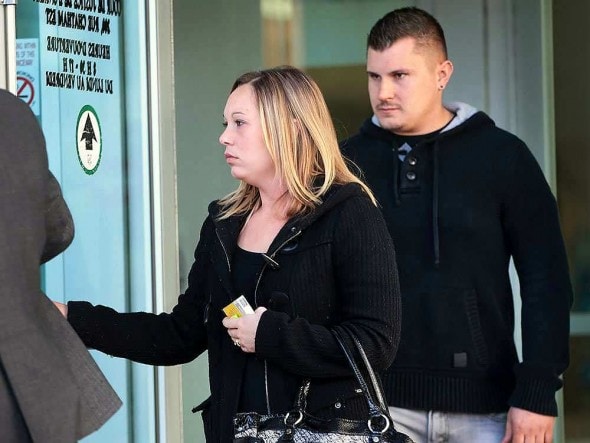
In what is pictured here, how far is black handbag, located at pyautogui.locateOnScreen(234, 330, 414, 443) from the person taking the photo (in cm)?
270

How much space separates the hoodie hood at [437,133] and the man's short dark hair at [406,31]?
0.21 m

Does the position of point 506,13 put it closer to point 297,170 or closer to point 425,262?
point 425,262

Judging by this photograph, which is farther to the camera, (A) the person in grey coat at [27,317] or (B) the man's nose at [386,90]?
(B) the man's nose at [386,90]

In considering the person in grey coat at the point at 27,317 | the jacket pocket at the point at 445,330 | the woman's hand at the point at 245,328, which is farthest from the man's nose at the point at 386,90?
the person in grey coat at the point at 27,317

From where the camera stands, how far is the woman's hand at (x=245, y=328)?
9.12ft

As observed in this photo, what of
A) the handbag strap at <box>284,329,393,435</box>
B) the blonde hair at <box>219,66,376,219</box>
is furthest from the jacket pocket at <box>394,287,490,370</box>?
the handbag strap at <box>284,329,393,435</box>

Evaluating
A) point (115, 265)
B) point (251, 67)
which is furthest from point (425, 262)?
point (251, 67)

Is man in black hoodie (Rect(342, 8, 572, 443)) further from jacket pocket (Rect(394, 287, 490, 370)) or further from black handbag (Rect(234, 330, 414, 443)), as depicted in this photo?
black handbag (Rect(234, 330, 414, 443))

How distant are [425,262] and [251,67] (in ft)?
7.62

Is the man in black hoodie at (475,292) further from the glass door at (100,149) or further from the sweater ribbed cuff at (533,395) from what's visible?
the glass door at (100,149)

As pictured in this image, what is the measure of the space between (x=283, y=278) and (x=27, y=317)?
78 cm

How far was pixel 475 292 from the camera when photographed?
367 cm

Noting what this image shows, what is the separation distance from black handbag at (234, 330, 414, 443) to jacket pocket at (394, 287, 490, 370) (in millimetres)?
913

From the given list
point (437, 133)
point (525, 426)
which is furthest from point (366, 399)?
point (437, 133)
